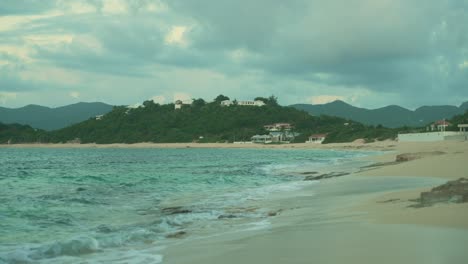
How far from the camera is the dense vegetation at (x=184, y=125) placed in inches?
5418

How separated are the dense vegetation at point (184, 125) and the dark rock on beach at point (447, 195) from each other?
111m

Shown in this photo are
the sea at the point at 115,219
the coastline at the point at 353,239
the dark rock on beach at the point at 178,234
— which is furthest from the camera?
the dark rock on beach at the point at 178,234

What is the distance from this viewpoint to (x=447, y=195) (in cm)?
912

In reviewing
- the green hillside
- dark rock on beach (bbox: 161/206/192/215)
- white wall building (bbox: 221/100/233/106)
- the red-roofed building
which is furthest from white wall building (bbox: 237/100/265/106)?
dark rock on beach (bbox: 161/206/192/215)

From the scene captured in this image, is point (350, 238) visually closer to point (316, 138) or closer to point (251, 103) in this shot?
A: point (316, 138)

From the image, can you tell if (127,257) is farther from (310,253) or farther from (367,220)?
(367,220)

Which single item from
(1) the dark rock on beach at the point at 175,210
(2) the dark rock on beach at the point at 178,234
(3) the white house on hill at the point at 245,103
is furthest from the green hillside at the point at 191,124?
(2) the dark rock on beach at the point at 178,234

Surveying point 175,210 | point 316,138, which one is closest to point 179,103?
point 316,138

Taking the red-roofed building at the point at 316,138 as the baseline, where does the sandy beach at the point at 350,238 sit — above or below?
below

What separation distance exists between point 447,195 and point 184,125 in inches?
5685

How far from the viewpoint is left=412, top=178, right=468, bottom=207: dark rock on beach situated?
8.78 metres

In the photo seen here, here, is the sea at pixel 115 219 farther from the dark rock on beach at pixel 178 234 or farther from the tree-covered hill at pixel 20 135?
the tree-covered hill at pixel 20 135

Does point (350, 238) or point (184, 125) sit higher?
point (184, 125)

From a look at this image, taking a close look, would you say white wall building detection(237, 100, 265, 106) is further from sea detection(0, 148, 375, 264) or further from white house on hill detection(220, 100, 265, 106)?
sea detection(0, 148, 375, 264)
